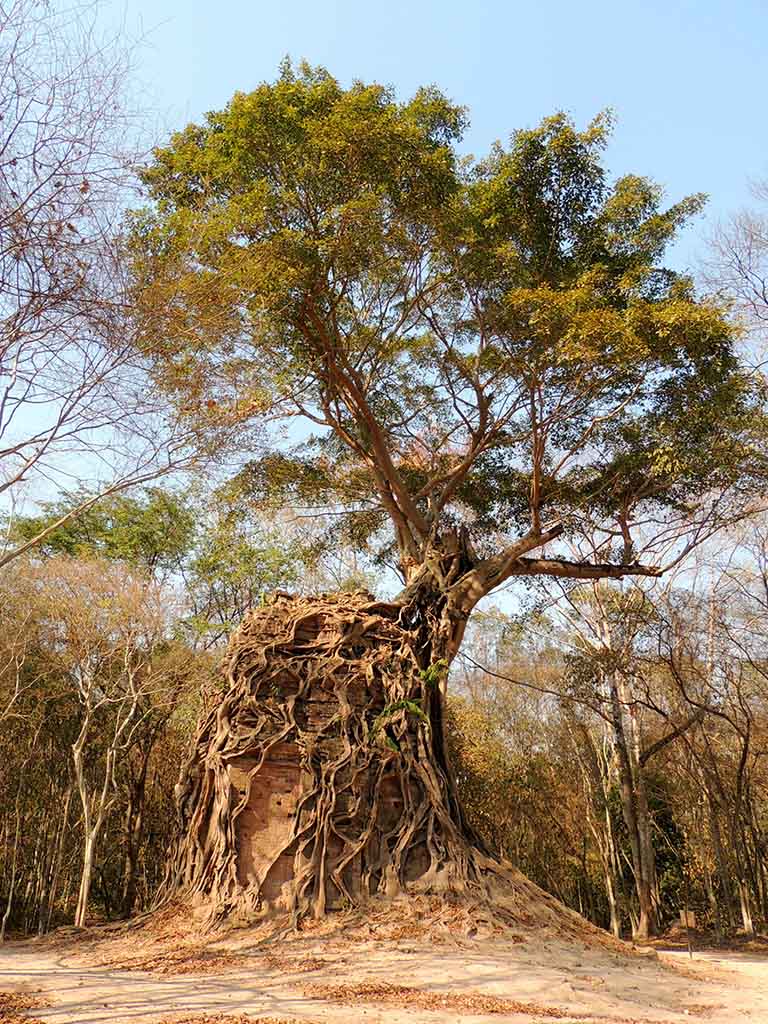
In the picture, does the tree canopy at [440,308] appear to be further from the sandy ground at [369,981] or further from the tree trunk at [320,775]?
the sandy ground at [369,981]

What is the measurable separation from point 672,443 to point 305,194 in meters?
5.19

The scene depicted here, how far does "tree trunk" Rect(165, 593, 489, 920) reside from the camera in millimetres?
7504

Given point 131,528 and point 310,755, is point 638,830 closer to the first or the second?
point 310,755

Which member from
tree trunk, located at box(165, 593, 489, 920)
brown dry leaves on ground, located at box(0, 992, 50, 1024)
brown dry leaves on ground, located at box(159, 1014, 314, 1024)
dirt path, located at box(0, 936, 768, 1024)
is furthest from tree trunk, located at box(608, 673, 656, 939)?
brown dry leaves on ground, located at box(0, 992, 50, 1024)

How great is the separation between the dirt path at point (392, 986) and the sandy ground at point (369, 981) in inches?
0.5

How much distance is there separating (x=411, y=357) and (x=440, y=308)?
41.6 inches

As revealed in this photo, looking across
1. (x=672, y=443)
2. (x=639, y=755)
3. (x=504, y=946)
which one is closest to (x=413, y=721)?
(x=504, y=946)

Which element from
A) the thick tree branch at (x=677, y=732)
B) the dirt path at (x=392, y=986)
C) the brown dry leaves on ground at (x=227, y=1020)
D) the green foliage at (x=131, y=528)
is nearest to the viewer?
the brown dry leaves on ground at (x=227, y=1020)

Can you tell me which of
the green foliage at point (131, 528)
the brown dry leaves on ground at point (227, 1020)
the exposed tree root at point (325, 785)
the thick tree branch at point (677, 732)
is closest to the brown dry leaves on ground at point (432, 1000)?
the brown dry leaves on ground at point (227, 1020)

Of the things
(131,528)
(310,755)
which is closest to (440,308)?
(310,755)

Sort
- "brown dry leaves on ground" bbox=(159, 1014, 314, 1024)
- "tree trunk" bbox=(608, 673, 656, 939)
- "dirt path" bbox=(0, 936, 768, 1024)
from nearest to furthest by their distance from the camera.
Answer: "brown dry leaves on ground" bbox=(159, 1014, 314, 1024)
"dirt path" bbox=(0, 936, 768, 1024)
"tree trunk" bbox=(608, 673, 656, 939)

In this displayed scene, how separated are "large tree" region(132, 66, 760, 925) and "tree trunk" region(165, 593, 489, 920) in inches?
1.2

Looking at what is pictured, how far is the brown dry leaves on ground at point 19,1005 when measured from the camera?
4.21 meters

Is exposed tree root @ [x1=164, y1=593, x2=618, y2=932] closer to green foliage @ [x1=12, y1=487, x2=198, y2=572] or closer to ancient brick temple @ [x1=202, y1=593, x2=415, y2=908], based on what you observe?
ancient brick temple @ [x1=202, y1=593, x2=415, y2=908]
